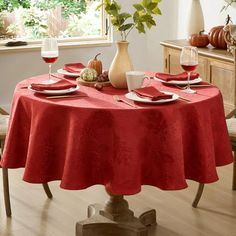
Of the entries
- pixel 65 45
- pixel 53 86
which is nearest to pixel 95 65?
pixel 53 86

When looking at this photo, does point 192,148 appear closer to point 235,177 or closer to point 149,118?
point 149,118

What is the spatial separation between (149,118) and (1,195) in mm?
1489

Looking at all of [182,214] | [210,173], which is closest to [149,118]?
[210,173]

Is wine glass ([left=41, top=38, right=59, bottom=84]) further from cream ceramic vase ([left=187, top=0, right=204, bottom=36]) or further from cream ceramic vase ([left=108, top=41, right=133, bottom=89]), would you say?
cream ceramic vase ([left=187, top=0, right=204, bottom=36])

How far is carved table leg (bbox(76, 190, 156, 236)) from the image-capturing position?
3.13 metres

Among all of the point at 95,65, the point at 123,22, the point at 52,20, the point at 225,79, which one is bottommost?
the point at 225,79

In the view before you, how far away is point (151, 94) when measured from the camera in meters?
2.84

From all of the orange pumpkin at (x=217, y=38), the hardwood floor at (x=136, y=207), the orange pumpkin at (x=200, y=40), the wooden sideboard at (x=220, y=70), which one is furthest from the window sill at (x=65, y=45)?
the hardwood floor at (x=136, y=207)

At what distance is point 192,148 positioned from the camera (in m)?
2.87

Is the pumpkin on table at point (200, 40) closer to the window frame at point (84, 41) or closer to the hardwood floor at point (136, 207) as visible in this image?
the window frame at point (84, 41)

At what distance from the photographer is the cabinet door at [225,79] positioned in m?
4.52

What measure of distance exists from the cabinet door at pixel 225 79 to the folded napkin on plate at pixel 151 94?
5.67 ft

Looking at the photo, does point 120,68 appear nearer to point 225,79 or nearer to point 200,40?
point 225,79

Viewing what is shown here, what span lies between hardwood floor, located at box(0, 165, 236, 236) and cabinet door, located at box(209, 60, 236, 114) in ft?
2.31
